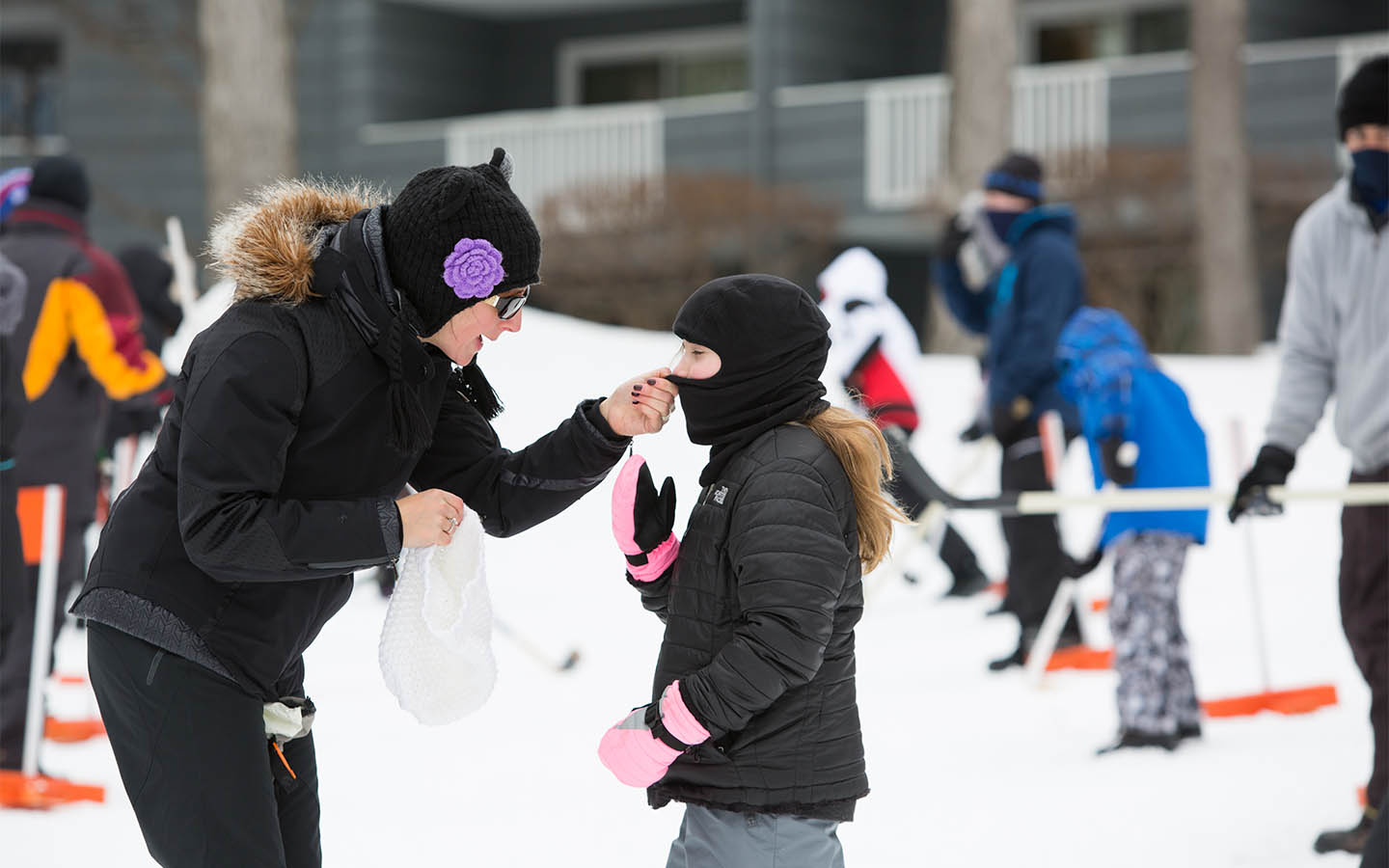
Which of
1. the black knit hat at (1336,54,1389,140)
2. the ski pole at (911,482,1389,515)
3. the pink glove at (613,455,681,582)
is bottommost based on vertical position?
the ski pole at (911,482,1389,515)

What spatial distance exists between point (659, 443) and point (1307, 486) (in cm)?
394

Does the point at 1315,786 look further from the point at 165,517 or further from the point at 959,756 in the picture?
the point at 165,517

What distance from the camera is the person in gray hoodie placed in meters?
4.14

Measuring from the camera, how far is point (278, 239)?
8.55ft

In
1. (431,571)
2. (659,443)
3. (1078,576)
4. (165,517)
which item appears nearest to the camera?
(165,517)

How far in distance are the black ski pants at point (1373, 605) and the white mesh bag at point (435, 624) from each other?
2495 mm

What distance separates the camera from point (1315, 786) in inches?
195

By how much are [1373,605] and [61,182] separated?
4.28m

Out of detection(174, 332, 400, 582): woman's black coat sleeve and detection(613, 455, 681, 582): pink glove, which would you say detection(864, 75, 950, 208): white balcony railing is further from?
detection(174, 332, 400, 582): woman's black coat sleeve

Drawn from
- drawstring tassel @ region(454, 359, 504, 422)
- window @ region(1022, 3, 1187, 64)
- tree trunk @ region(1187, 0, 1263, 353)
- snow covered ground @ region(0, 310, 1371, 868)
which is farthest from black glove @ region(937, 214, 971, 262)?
window @ region(1022, 3, 1187, 64)

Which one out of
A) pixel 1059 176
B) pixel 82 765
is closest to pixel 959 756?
pixel 82 765

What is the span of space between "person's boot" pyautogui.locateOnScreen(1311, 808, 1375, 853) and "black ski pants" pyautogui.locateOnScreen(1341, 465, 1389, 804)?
0.08 m

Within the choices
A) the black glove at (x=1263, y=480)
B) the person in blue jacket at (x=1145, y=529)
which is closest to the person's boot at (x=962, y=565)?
the person in blue jacket at (x=1145, y=529)

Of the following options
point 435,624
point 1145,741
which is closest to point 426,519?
point 435,624
